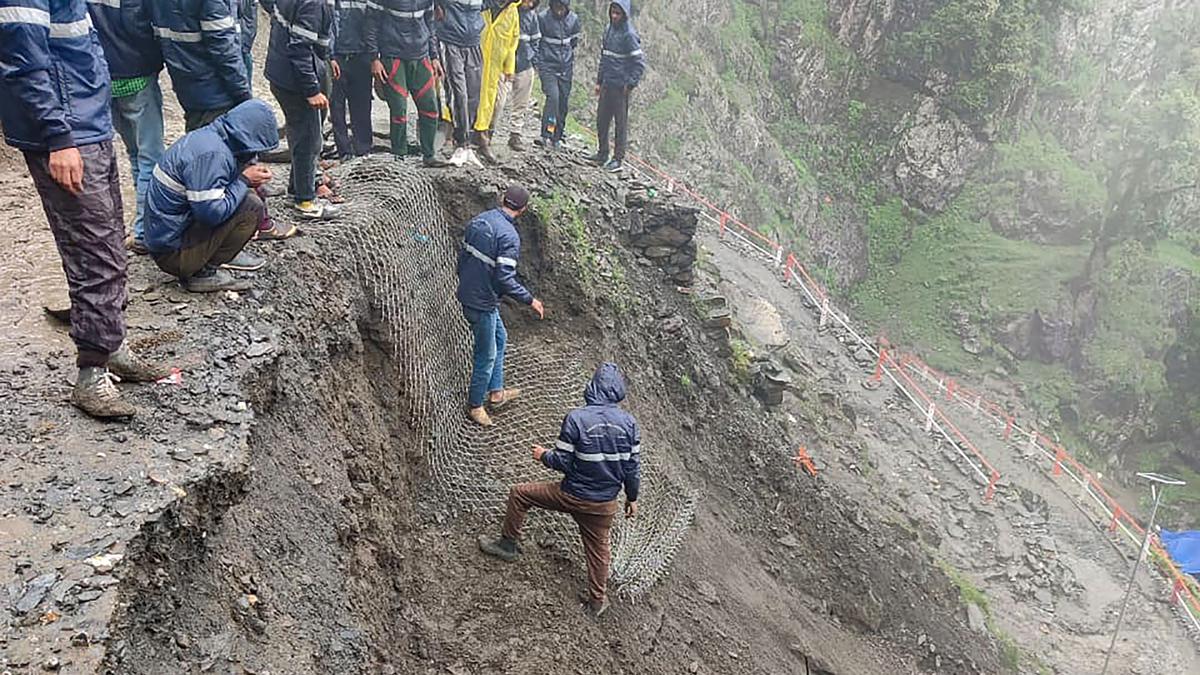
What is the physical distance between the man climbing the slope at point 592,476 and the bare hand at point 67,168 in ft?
10.4

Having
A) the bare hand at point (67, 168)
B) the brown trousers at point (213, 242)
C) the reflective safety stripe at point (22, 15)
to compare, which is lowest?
the brown trousers at point (213, 242)

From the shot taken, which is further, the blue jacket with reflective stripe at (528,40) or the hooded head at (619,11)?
the hooded head at (619,11)

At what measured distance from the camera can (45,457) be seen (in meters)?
3.82

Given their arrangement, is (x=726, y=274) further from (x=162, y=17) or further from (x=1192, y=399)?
(x=1192, y=399)

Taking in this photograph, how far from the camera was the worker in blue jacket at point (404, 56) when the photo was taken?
783 cm

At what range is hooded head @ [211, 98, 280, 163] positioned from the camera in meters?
4.99

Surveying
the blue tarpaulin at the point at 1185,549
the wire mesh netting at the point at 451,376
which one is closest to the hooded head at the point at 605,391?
the wire mesh netting at the point at 451,376

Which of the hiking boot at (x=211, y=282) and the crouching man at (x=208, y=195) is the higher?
the crouching man at (x=208, y=195)

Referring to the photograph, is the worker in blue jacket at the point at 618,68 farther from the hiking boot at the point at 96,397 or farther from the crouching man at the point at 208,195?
the hiking boot at the point at 96,397

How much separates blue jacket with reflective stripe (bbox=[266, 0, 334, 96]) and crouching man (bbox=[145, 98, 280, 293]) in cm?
122

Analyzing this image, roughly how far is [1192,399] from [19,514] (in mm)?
29986

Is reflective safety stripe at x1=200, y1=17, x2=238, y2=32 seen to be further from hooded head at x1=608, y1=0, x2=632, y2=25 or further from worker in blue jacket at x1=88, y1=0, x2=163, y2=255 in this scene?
hooded head at x1=608, y1=0, x2=632, y2=25

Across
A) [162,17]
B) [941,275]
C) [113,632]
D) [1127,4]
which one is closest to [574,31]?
[162,17]

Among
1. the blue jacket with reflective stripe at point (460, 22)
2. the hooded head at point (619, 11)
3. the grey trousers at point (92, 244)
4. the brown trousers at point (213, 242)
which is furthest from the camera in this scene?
the hooded head at point (619, 11)
